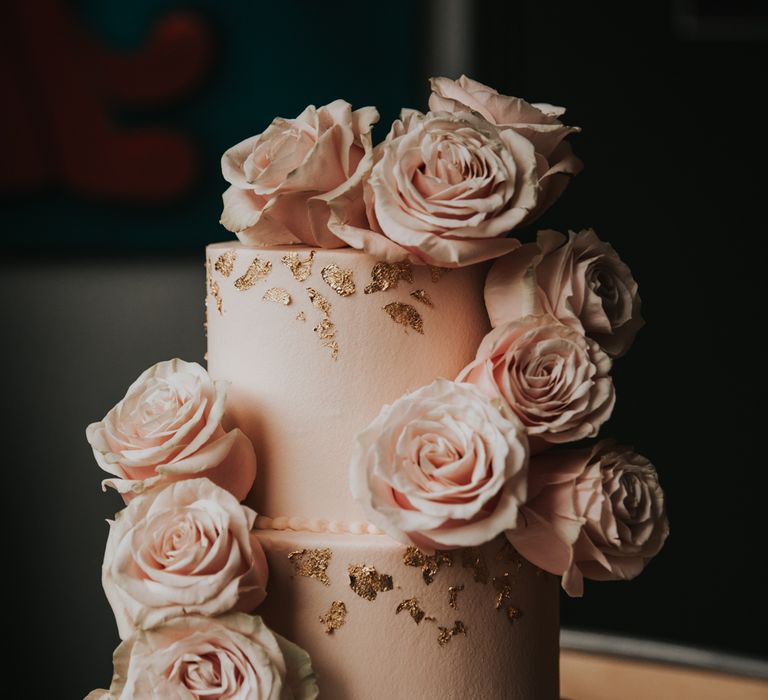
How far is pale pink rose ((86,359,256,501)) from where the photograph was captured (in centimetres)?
116

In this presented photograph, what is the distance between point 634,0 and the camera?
298 centimetres

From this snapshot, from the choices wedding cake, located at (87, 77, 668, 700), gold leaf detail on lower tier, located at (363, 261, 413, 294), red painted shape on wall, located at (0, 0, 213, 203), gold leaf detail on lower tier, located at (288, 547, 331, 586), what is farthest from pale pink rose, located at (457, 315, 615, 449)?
red painted shape on wall, located at (0, 0, 213, 203)

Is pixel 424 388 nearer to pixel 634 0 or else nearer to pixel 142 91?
pixel 634 0

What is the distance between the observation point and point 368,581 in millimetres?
1161

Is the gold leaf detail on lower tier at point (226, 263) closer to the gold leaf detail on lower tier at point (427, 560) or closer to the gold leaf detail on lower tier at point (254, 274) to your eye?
the gold leaf detail on lower tier at point (254, 274)

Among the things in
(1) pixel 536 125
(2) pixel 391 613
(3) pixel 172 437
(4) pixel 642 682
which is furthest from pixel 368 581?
(4) pixel 642 682

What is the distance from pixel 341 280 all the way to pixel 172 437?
232 mm

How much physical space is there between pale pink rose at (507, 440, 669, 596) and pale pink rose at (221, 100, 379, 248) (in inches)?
Result: 13.0

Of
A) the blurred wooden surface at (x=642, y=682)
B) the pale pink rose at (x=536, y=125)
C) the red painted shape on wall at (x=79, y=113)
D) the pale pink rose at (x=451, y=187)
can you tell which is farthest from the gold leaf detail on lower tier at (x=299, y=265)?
the red painted shape on wall at (x=79, y=113)

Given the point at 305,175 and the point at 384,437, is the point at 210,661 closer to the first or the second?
the point at 384,437

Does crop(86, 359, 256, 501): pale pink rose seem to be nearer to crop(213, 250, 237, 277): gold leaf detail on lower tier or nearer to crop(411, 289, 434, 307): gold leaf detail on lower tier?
crop(213, 250, 237, 277): gold leaf detail on lower tier

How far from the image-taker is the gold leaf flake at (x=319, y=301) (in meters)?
1.19

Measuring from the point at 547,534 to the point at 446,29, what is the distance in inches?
79.5

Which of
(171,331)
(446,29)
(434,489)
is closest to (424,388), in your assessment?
(434,489)
